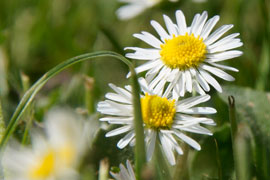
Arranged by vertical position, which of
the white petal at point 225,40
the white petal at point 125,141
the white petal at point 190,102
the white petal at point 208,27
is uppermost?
the white petal at point 208,27

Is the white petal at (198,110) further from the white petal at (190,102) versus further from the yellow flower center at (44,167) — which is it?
the yellow flower center at (44,167)

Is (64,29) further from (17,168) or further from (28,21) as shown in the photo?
(17,168)

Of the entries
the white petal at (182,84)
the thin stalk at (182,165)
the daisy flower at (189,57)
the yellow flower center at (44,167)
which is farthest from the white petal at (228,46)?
the yellow flower center at (44,167)

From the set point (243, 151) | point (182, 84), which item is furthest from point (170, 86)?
point (243, 151)

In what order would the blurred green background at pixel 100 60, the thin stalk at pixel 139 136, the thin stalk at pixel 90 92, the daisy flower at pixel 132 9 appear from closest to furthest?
1. the thin stalk at pixel 139 136
2. the blurred green background at pixel 100 60
3. the thin stalk at pixel 90 92
4. the daisy flower at pixel 132 9

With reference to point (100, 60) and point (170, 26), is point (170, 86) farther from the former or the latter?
point (100, 60)

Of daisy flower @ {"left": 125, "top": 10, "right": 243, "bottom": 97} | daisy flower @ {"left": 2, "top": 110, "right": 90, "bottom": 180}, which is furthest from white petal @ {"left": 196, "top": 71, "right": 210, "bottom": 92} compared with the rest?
daisy flower @ {"left": 2, "top": 110, "right": 90, "bottom": 180}
